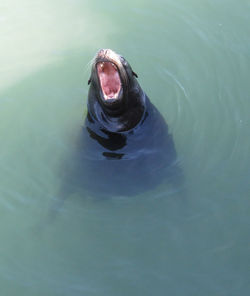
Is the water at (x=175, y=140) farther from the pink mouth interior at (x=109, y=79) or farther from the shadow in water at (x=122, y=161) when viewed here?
the pink mouth interior at (x=109, y=79)

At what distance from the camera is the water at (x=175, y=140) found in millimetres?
5066

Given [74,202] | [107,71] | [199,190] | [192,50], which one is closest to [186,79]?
[192,50]

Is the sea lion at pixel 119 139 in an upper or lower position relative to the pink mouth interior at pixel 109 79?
lower

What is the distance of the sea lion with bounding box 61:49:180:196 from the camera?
5785mm

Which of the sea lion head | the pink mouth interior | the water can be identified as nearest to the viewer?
the water

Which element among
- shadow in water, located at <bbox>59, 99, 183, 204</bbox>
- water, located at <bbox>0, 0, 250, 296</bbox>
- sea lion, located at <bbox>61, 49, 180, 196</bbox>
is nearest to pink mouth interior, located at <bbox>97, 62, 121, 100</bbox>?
sea lion, located at <bbox>61, 49, 180, 196</bbox>

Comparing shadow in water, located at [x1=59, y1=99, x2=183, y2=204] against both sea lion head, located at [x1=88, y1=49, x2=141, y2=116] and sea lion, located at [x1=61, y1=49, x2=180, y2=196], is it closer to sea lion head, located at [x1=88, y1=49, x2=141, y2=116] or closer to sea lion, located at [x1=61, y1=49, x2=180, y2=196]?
sea lion, located at [x1=61, y1=49, x2=180, y2=196]

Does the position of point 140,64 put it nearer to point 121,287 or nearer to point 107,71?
point 107,71

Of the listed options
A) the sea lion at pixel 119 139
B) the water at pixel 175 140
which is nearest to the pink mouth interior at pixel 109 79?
the sea lion at pixel 119 139

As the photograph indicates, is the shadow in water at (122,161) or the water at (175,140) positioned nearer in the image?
the water at (175,140)

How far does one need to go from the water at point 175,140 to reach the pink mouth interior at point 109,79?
62 cm

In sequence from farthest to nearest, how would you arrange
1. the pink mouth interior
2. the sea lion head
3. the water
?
the pink mouth interior < the sea lion head < the water

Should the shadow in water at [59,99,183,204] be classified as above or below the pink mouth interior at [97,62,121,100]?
below

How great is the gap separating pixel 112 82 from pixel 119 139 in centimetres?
68
